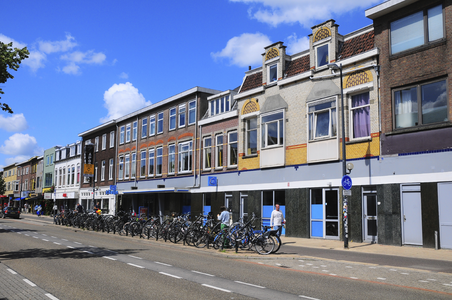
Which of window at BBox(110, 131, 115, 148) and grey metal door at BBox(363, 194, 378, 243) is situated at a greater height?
window at BBox(110, 131, 115, 148)

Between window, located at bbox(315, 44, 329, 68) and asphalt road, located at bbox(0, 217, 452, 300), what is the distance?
11779 mm

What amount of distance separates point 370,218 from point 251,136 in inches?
387

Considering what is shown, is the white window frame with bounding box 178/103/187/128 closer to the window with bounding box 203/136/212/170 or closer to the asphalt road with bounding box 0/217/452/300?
the window with bounding box 203/136/212/170

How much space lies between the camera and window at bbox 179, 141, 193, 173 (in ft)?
106

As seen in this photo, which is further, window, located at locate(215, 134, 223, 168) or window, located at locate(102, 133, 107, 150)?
window, located at locate(102, 133, 107, 150)

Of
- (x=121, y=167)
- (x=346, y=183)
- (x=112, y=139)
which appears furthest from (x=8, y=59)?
(x=112, y=139)

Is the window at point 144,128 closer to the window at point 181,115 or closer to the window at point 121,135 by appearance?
the window at point 121,135

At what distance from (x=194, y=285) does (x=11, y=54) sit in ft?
33.9

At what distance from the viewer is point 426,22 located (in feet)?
56.9

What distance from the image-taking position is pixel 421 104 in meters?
17.2

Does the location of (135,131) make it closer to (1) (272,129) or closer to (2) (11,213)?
(1) (272,129)

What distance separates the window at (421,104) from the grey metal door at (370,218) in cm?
346

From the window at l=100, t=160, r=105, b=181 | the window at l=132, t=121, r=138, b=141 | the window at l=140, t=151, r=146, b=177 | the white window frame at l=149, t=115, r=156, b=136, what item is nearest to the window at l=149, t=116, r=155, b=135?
the white window frame at l=149, t=115, r=156, b=136

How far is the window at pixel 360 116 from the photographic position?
63.6 ft
